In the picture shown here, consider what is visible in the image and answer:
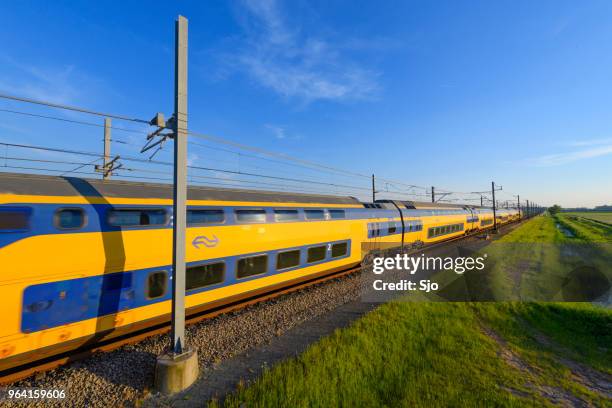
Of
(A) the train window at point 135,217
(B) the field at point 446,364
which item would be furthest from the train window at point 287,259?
(A) the train window at point 135,217

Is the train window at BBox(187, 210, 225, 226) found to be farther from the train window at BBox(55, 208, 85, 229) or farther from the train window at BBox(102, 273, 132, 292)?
the train window at BBox(55, 208, 85, 229)

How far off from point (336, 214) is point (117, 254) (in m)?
9.02

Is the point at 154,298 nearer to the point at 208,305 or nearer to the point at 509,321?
the point at 208,305

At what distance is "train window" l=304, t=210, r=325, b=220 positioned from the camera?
11.4 meters

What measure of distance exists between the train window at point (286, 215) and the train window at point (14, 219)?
6.56m

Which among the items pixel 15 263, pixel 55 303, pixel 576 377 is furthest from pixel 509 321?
pixel 15 263

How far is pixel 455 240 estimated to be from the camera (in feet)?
95.0

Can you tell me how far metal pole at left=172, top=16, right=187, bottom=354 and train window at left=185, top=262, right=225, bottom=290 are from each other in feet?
6.68

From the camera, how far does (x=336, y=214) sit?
12930mm

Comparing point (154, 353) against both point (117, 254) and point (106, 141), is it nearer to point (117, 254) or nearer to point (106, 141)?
point (117, 254)

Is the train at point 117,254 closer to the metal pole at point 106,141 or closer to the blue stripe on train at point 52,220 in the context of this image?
the blue stripe on train at point 52,220

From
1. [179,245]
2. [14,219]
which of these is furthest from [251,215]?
[14,219]

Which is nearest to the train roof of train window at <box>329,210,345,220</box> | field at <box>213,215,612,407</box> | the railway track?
train window at <box>329,210,345,220</box>

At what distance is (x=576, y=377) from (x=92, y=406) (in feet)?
36.7
